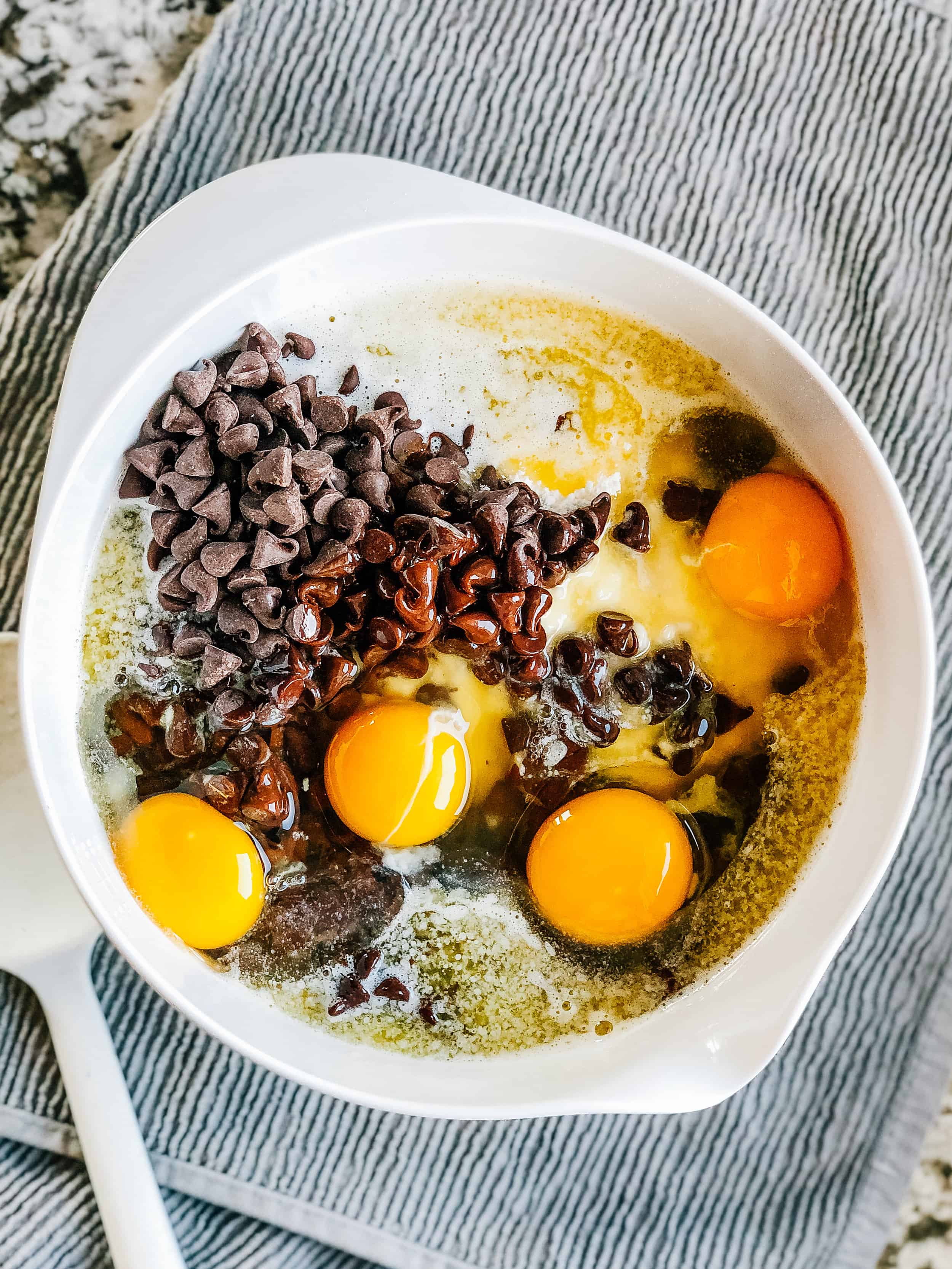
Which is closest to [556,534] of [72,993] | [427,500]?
[427,500]

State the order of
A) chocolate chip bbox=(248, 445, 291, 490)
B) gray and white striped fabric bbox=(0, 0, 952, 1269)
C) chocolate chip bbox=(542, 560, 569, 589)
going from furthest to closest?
gray and white striped fabric bbox=(0, 0, 952, 1269)
chocolate chip bbox=(542, 560, 569, 589)
chocolate chip bbox=(248, 445, 291, 490)

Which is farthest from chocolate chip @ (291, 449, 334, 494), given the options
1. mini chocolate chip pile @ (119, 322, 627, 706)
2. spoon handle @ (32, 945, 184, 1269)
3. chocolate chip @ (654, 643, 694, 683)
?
spoon handle @ (32, 945, 184, 1269)

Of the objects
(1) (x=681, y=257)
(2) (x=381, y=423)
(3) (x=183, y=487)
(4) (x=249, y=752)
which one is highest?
(1) (x=681, y=257)

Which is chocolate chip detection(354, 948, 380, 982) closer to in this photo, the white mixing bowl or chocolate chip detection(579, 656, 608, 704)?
the white mixing bowl

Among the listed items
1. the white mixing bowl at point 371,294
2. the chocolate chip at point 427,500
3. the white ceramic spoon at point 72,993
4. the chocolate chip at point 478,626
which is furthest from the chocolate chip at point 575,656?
the white ceramic spoon at point 72,993

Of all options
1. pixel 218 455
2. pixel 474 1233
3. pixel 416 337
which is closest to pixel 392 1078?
pixel 474 1233

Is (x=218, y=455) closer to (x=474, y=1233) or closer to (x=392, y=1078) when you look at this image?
(x=392, y=1078)

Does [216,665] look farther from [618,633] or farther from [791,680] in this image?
[791,680]
